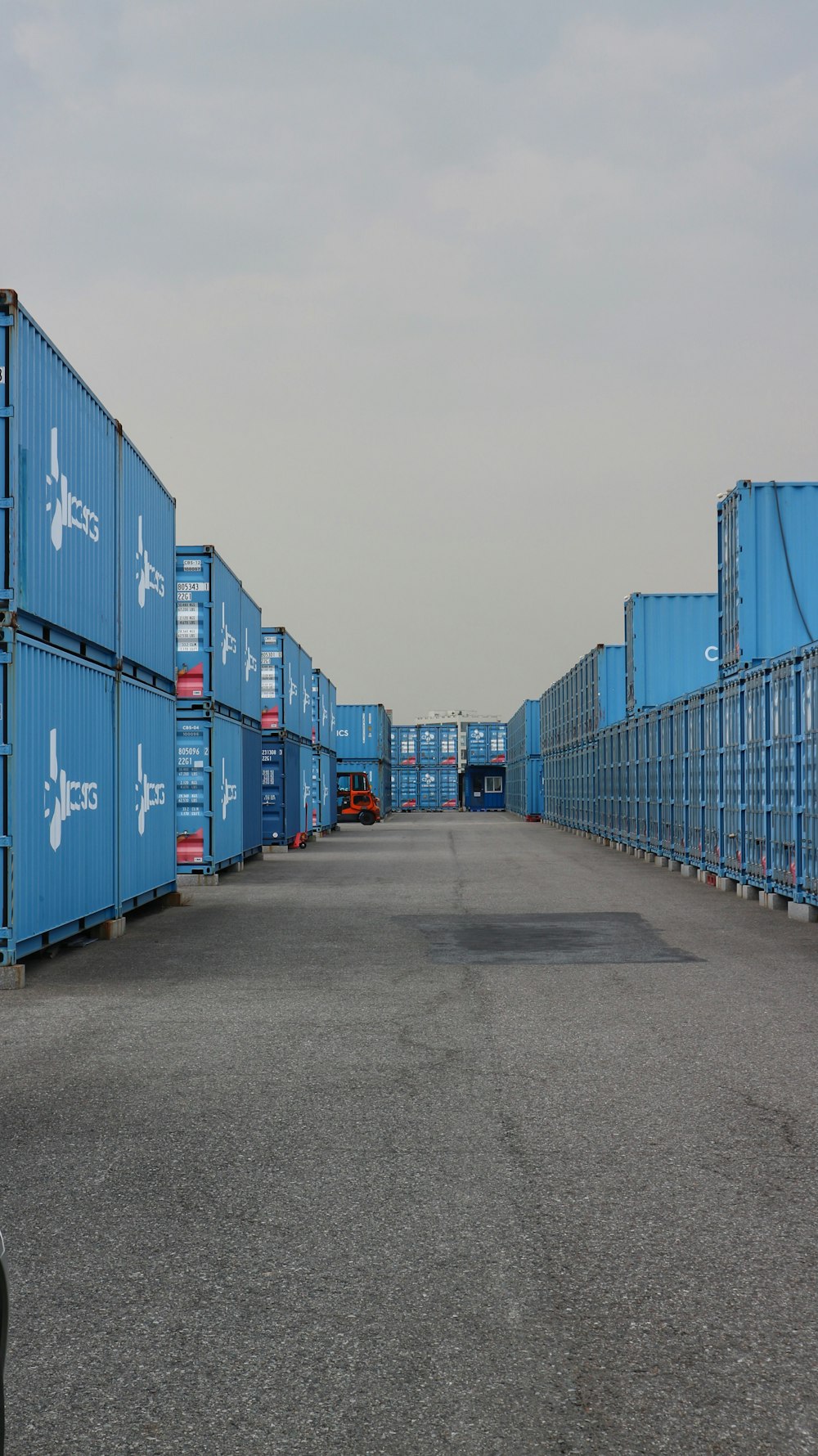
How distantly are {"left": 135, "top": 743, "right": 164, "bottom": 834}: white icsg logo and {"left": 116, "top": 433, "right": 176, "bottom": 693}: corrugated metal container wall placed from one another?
0.94 m

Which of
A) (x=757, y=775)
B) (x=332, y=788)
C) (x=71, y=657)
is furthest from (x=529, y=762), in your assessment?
(x=71, y=657)

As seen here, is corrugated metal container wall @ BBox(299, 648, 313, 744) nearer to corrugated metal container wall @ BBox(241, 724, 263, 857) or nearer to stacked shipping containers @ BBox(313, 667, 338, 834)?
stacked shipping containers @ BBox(313, 667, 338, 834)

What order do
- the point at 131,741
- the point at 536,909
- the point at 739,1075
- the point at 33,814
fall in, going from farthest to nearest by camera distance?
the point at 536,909 < the point at 131,741 < the point at 33,814 < the point at 739,1075

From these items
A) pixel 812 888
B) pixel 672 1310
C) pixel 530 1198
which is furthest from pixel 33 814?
pixel 812 888

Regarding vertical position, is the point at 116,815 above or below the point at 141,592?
below

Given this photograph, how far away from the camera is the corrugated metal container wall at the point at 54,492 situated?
26.0ft

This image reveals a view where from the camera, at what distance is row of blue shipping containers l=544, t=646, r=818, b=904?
1155cm

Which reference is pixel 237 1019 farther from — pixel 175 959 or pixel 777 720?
pixel 777 720

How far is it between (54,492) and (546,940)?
5250 mm

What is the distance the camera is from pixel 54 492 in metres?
8.77

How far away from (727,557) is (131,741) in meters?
8.25

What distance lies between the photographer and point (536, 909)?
12258mm

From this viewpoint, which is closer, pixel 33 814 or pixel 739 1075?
pixel 739 1075

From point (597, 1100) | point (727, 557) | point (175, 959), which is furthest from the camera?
point (727, 557)
